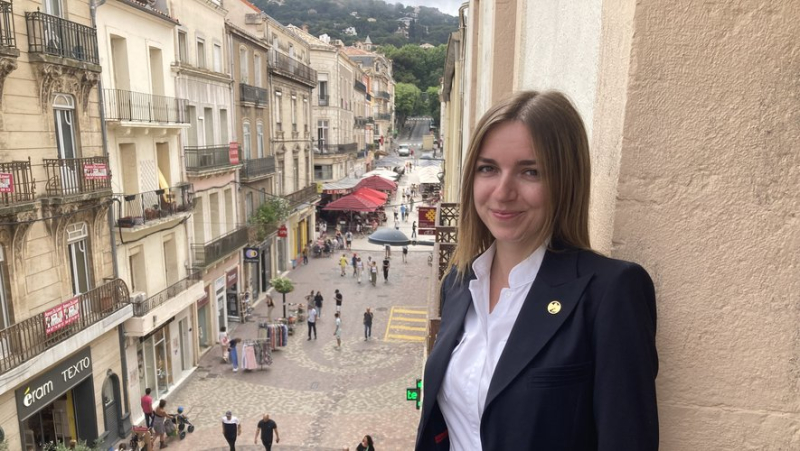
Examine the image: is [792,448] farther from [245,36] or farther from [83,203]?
[245,36]

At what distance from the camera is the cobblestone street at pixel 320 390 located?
14625mm

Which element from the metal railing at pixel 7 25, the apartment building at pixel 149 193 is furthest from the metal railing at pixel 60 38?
the apartment building at pixel 149 193

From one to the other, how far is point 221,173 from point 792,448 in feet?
70.5

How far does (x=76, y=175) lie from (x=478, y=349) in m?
13.6

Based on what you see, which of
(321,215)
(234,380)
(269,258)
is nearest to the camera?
(234,380)

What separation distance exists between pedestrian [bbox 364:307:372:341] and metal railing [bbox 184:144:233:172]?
26.2ft

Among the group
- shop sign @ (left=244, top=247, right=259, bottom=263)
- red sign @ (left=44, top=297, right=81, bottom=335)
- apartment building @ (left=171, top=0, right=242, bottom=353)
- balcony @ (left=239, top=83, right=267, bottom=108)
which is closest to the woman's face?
red sign @ (left=44, top=297, right=81, bottom=335)

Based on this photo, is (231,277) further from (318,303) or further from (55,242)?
(55,242)

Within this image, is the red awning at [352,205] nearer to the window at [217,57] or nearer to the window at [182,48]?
the window at [217,57]

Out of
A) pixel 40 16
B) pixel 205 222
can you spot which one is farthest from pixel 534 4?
pixel 205 222

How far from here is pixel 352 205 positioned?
36375mm

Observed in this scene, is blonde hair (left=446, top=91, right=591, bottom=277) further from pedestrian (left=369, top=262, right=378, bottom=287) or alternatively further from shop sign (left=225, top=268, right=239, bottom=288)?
pedestrian (left=369, top=262, right=378, bottom=287)

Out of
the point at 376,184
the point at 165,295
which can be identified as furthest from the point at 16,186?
the point at 376,184

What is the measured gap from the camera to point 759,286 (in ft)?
5.43
